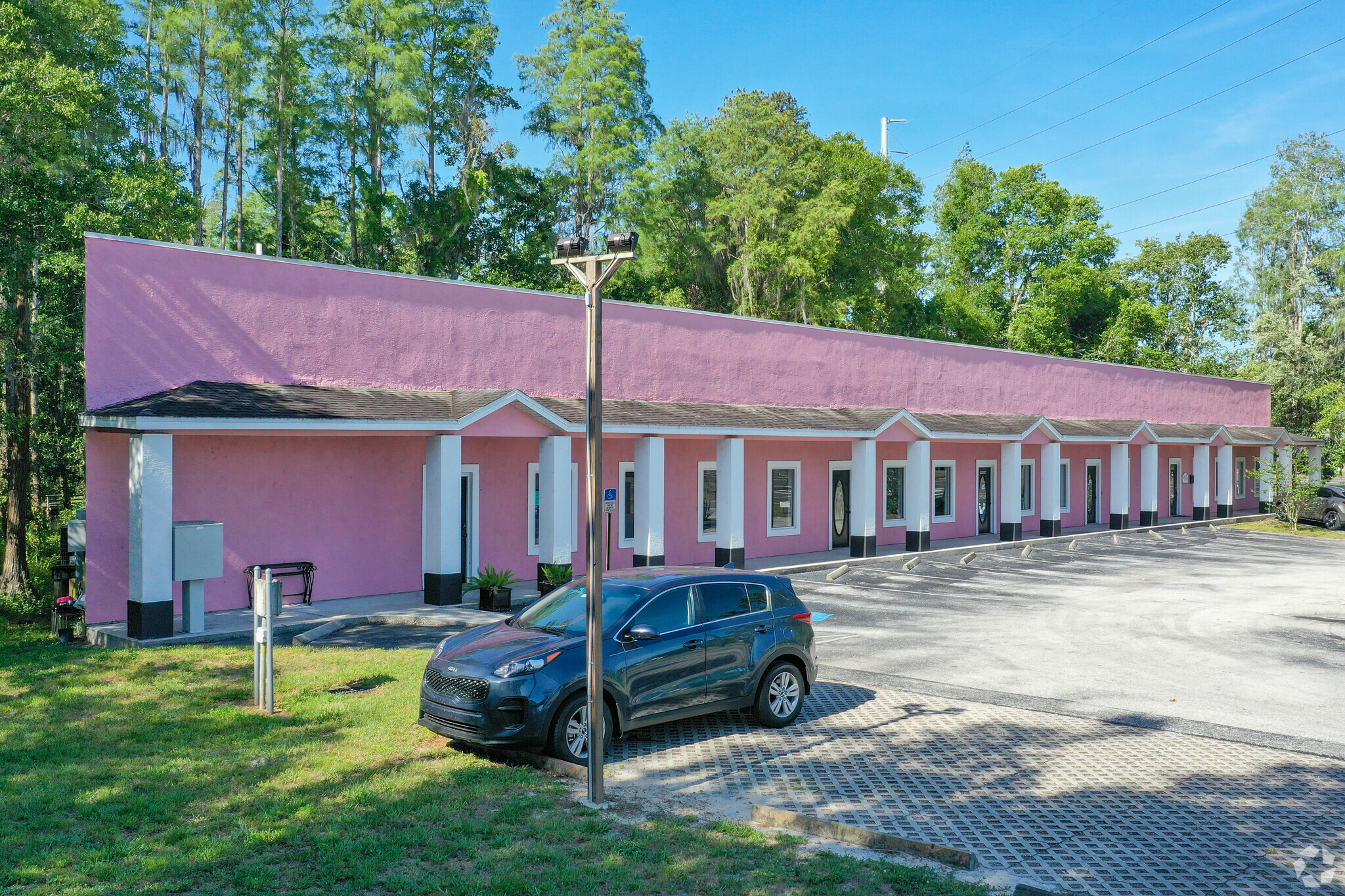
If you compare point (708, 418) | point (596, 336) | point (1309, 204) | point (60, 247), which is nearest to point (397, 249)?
point (60, 247)

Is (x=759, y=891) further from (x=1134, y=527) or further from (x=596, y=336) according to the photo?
(x=1134, y=527)

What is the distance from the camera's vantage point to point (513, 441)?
64.3ft

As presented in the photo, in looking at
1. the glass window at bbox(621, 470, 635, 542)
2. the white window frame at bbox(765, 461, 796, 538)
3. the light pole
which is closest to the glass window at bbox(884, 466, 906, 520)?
the white window frame at bbox(765, 461, 796, 538)

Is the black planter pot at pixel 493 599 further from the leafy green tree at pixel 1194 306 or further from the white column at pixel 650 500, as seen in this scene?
the leafy green tree at pixel 1194 306

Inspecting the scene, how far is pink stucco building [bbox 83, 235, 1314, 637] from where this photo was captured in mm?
14672

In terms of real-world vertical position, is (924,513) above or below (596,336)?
below

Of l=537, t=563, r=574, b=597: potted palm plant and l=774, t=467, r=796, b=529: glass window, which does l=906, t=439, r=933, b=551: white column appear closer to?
l=774, t=467, r=796, b=529: glass window

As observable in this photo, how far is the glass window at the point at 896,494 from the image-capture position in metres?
28.0

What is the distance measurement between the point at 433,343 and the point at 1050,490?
2078cm

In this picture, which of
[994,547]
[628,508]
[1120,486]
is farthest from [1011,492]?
[628,508]

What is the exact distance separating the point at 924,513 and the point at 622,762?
743 inches

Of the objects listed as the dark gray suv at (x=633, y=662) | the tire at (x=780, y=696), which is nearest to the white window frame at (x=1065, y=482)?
the dark gray suv at (x=633, y=662)

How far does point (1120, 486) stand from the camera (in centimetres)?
3356

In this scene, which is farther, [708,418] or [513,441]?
[708,418]
